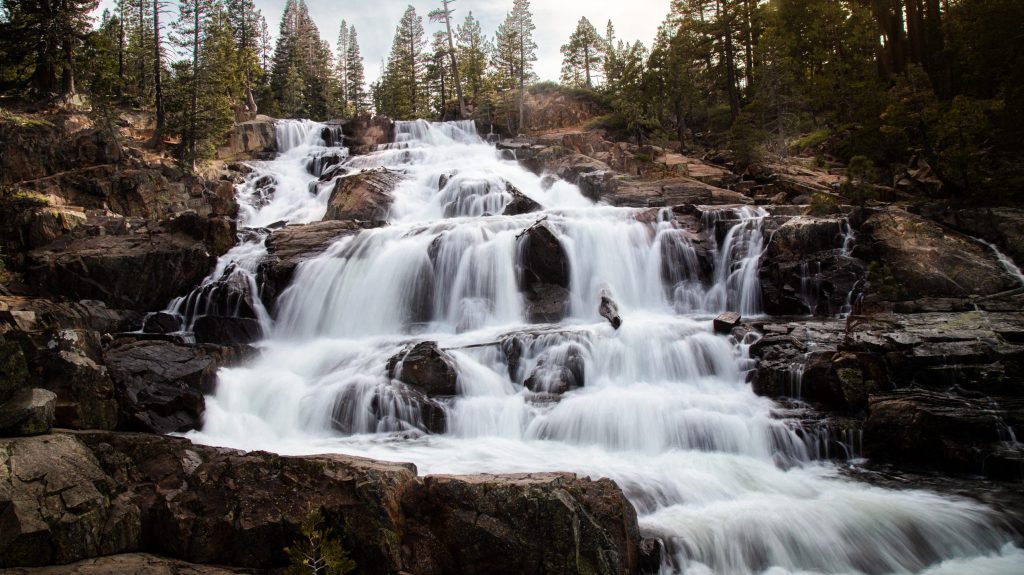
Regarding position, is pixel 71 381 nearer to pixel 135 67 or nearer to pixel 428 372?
pixel 428 372

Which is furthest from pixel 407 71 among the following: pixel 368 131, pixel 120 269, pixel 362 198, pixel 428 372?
pixel 428 372

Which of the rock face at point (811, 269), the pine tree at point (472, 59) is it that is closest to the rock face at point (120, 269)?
the rock face at point (811, 269)

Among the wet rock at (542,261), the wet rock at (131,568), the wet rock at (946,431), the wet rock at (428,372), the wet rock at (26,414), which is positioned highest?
the wet rock at (542,261)

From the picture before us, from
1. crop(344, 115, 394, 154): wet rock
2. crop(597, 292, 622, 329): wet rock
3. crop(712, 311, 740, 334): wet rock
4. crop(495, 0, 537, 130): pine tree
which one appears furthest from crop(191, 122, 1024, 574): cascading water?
crop(495, 0, 537, 130): pine tree

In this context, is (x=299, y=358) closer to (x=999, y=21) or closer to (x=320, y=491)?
(x=320, y=491)

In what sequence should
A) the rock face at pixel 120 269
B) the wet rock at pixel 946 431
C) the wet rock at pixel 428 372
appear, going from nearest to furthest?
1. the wet rock at pixel 946 431
2. the wet rock at pixel 428 372
3. the rock face at pixel 120 269

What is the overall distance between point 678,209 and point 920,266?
290 inches

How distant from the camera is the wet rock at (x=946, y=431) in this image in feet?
25.9

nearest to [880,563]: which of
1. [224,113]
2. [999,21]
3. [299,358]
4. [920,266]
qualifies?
[920,266]

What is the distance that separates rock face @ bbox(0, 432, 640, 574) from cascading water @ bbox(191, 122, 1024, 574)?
1720mm

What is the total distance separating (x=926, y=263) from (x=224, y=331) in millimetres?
18554

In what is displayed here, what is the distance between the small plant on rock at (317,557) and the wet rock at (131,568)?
2.44ft

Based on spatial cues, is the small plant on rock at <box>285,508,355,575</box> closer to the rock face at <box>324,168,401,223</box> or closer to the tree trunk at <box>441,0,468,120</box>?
the rock face at <box>324,168,401,223</box>

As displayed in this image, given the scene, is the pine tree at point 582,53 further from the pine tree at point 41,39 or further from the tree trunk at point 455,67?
the pine tree at point 41,39
